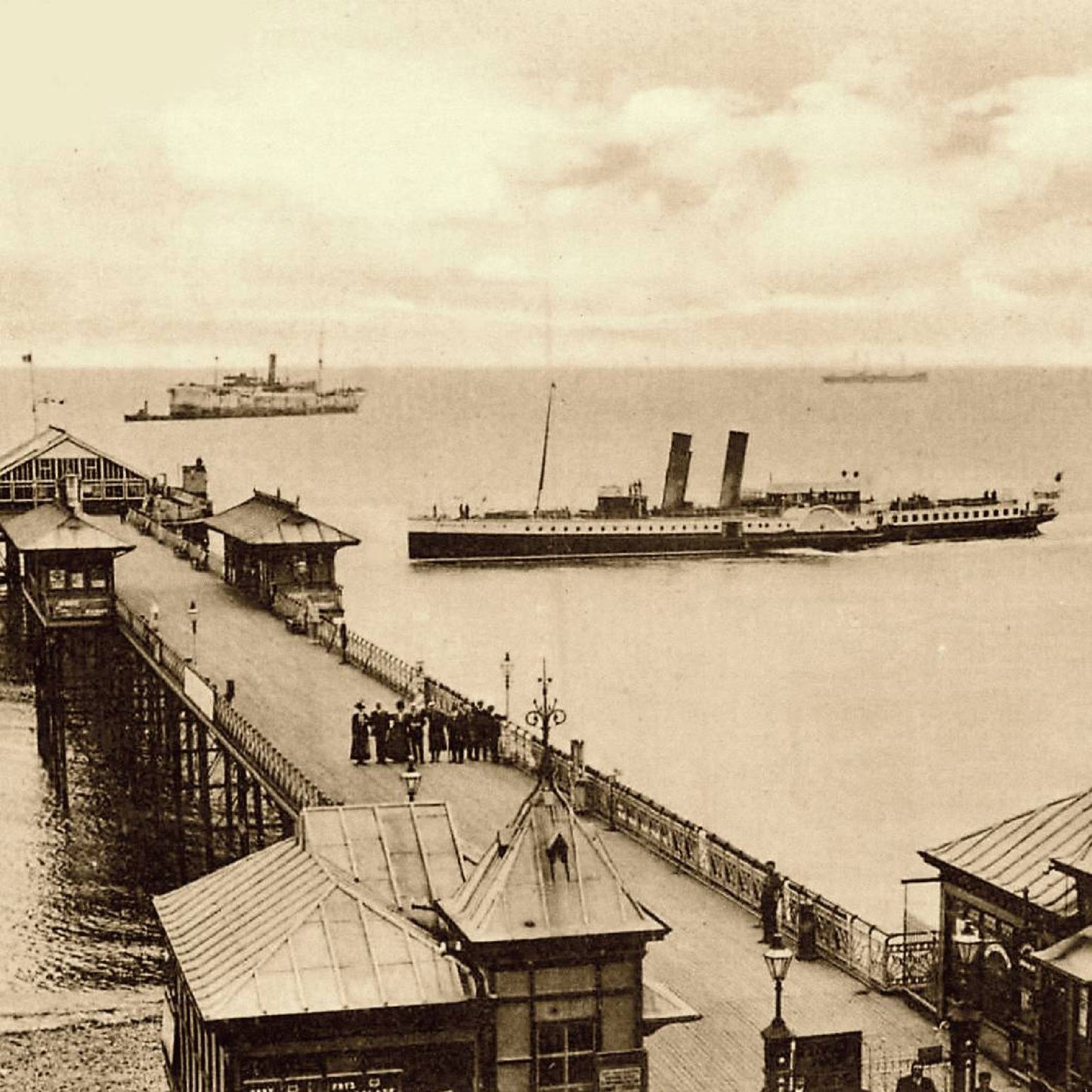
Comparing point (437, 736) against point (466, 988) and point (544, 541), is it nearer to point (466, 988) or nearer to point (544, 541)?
point (466, 988)

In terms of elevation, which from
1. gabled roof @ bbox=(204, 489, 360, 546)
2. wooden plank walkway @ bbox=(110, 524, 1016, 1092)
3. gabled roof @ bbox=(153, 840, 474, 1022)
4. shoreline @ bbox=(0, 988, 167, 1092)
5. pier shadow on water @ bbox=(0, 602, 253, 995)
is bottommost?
shoreline @ bbox=(0, 988, 167, 1092)

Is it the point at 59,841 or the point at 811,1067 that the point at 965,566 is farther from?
the point at 811,1067

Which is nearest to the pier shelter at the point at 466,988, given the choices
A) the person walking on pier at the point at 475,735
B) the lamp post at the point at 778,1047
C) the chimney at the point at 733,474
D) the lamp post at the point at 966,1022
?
the lamp post at the point at 778,1047

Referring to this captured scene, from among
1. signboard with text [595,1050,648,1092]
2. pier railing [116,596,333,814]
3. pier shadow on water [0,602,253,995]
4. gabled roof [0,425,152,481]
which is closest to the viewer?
signboard with text [595,1050,648,1092]

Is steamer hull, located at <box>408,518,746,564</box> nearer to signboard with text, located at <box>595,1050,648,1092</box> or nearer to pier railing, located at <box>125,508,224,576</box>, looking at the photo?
pier railing, located at <box>125,508,224,576</box>

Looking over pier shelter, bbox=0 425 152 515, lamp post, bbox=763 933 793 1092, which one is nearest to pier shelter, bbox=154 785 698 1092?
lamp post, bbox=763 933 793 1092

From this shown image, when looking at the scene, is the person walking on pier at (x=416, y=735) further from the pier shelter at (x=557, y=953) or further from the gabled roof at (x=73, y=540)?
the gabled roof at (x=73, y=540)

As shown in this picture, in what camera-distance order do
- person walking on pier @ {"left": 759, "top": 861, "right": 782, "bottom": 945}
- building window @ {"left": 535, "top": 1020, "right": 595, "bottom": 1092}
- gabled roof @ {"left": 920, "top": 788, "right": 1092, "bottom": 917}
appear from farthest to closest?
person walking on pier @ {"left": 759, "top": 861, "right": 782, "bottom": 945} < gabled roof @ {"left": 920, "top": 788, "right": 1092, "bottom": 917} < building window @ {"left": 535, "top": 1020, "right": 595, "bottom": 1092}
